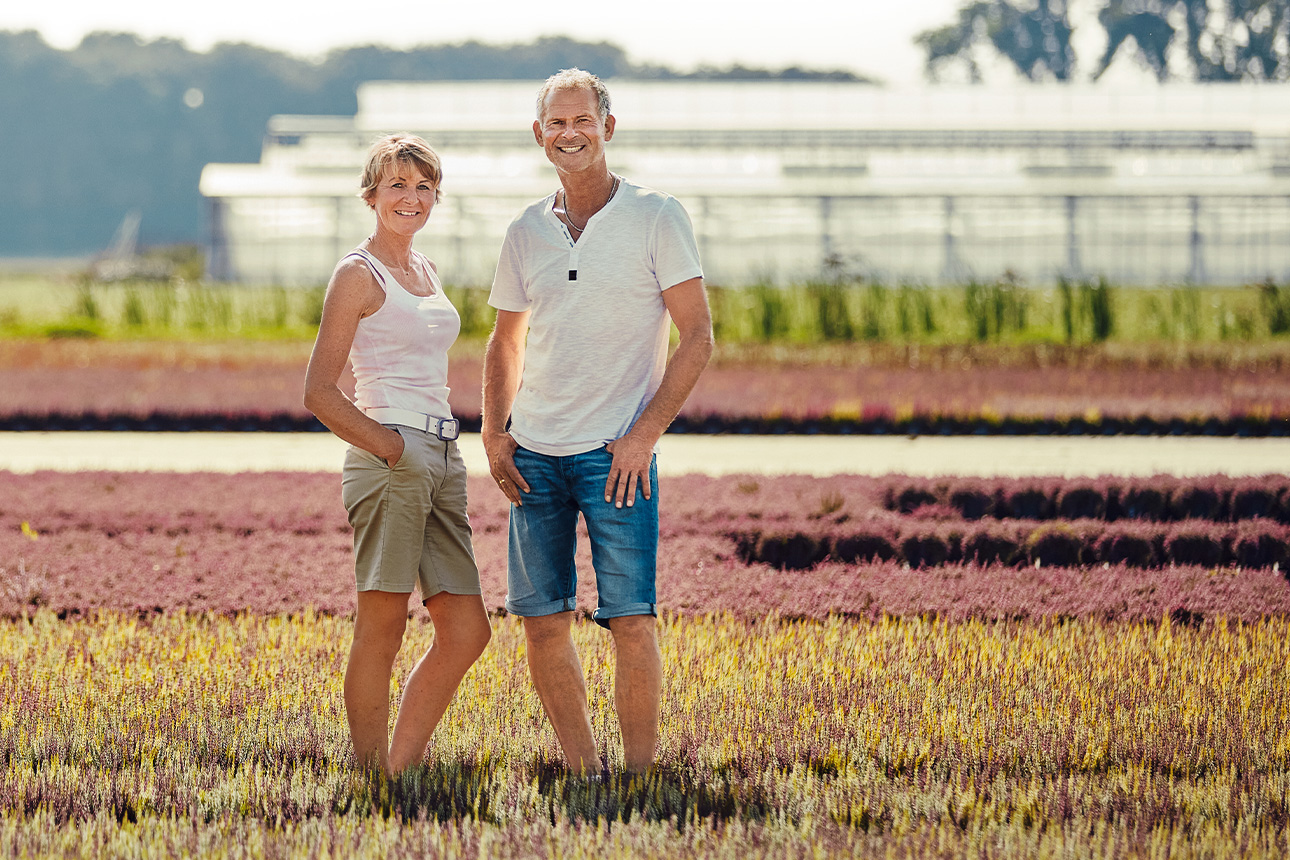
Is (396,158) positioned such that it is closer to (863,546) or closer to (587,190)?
(587,190)

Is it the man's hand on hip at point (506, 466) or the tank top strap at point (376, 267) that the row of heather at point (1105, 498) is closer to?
the man's hand on hip at point (506, 466)

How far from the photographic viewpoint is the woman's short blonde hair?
3416 mm

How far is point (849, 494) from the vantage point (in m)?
7.52

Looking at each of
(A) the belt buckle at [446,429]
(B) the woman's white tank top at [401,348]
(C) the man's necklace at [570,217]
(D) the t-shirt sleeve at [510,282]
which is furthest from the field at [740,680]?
(C) the man's necklace at [570,217]

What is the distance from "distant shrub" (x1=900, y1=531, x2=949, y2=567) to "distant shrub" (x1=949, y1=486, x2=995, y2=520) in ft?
3.51

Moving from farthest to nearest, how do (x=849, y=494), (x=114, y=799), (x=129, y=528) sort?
(x=849, y=494) → (x=129, y=528) → (x=114, y=799)

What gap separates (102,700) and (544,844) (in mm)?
1858

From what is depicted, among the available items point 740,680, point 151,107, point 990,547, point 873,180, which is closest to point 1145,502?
point 990,547

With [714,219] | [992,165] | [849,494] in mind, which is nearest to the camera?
[849,494]

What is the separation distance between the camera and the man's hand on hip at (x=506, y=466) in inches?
135

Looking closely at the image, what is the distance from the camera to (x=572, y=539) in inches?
137

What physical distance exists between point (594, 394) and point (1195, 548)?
4225 mm

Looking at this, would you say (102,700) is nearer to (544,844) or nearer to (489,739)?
(489,739)

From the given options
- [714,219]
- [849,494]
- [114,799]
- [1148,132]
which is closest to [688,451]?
[849,494]
